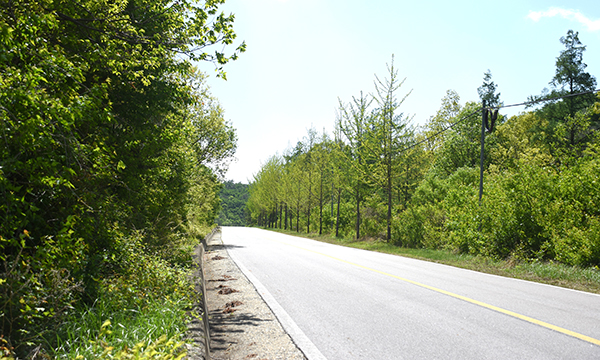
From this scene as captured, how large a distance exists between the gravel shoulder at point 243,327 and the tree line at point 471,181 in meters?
8.96

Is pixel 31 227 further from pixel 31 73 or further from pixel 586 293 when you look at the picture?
pixel 586 293

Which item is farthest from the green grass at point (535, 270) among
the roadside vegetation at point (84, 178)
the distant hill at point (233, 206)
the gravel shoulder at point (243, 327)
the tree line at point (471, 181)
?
→ the distant hill at point (233, 206)

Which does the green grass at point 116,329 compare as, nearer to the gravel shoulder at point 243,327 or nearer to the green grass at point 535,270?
the gravel shoulder at point 243,327

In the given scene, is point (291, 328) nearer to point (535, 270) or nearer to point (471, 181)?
point (535, 270)

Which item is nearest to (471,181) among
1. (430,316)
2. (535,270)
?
(535,270)

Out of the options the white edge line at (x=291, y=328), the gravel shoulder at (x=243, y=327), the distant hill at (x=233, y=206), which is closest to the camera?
the white edge line at (x=291, y=328)

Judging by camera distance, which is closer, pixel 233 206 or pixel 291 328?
pixel 291 328

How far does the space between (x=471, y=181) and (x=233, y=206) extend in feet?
423

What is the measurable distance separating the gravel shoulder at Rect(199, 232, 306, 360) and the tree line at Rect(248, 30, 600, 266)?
896cm

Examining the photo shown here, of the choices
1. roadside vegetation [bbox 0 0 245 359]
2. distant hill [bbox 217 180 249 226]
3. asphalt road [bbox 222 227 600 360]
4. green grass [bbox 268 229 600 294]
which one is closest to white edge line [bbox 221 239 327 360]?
asphalt road [bbox 222 227 600 360]

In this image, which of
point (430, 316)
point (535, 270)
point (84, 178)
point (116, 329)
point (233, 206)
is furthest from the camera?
point (233, 206)

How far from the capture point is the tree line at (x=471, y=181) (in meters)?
11.2

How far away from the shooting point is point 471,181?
24.3 meters

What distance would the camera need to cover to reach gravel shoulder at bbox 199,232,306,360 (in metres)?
4.31
